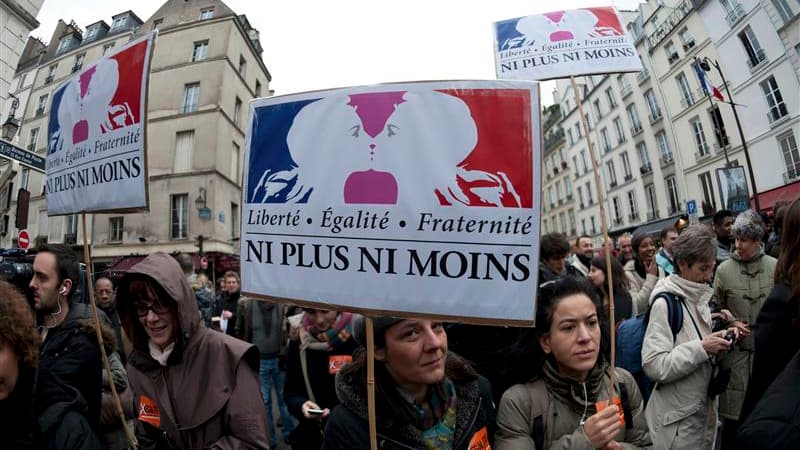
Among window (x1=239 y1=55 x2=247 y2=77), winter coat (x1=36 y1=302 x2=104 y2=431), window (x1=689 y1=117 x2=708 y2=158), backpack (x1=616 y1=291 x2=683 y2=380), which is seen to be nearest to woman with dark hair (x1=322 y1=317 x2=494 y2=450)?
winter coat (x1=36 y1=302 x2=104 y2=431)

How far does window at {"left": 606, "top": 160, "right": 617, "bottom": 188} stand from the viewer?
34069mm

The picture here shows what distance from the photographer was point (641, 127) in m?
30.0

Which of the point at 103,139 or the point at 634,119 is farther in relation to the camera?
the point at 634,119

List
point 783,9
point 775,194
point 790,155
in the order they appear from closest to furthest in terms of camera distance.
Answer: point 783,9 → point 790,155 → point 775,194

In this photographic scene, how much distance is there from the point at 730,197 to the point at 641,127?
18718 mm

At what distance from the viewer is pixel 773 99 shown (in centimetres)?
1967

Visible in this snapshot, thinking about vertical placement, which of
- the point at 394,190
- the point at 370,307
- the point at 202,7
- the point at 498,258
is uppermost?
the point at 202,7

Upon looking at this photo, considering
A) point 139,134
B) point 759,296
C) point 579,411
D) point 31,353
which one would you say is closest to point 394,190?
point 579,411

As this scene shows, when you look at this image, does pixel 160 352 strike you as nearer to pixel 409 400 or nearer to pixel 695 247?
pixel 409 400

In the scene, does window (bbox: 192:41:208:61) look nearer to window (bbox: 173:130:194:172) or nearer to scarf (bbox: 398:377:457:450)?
window (bbox: 173:130:194:172)

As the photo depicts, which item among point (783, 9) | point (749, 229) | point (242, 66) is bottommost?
point (749, 229)

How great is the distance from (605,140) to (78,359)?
39.3 metres

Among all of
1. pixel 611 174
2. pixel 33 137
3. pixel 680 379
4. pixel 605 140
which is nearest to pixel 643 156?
pixel 611 174

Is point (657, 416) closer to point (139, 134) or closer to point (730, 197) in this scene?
point (139, 134)
